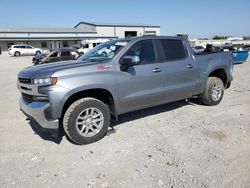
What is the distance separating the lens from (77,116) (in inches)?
157

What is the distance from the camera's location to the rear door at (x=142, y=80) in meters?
4.43

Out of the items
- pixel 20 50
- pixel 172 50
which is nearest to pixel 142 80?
pixel 172 50

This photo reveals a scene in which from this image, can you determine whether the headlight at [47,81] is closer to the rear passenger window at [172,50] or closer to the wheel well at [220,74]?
the rear passenger window at [172,50]

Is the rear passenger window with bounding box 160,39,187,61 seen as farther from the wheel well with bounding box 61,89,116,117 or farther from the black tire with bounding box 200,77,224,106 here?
the wheel well with bounding box 61,89,116,117

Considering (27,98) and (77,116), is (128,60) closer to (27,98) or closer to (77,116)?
(77,116)

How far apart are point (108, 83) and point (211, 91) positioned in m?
3.13

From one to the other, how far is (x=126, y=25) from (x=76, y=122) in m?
64.7

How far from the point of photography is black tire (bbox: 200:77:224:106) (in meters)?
5.94

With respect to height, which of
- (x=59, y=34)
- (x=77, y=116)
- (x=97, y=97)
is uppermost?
(x=59, y=34)

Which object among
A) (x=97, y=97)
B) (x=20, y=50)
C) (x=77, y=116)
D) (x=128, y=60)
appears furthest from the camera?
(x=20, y=50)

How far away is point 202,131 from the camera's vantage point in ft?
14.9

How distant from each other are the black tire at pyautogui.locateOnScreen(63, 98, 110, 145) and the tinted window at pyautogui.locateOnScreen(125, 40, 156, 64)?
3.94 ft

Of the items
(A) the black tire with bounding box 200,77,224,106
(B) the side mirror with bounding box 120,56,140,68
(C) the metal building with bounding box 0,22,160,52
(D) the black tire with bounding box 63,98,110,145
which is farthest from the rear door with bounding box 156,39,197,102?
(C) the metal building with bounding box 0,22,160,52

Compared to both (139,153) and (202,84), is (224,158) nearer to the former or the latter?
(139,153)
